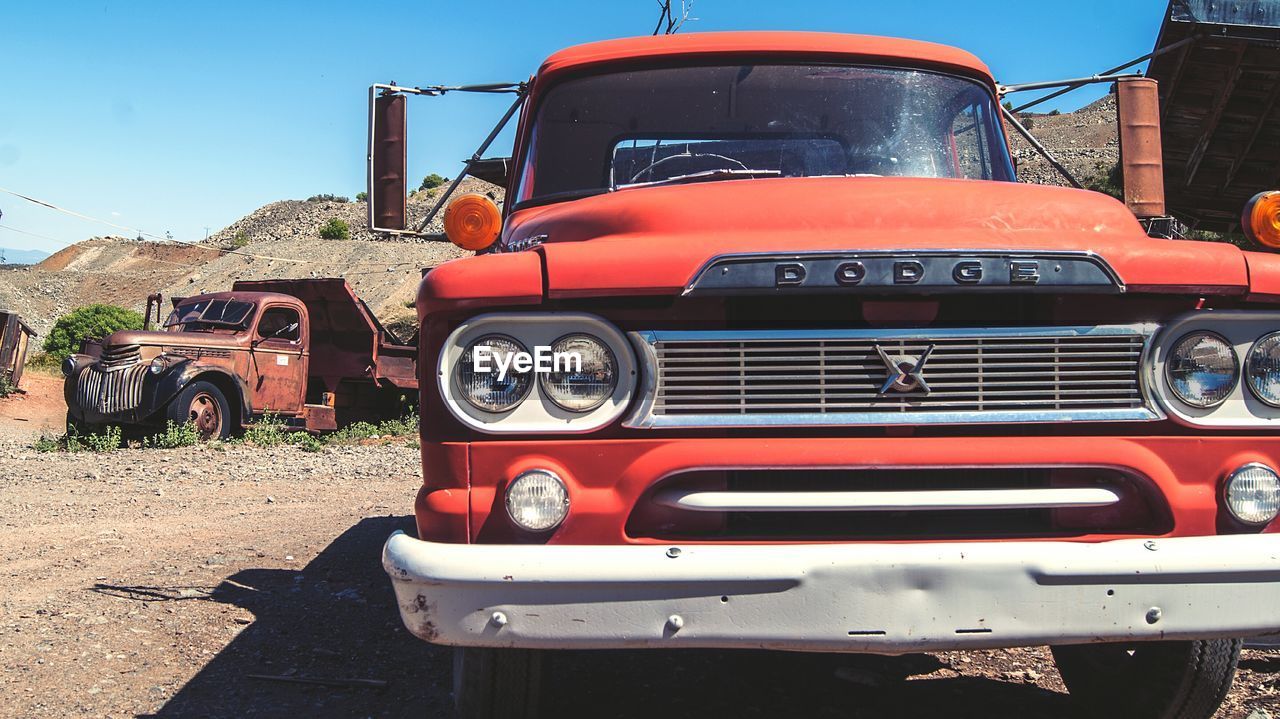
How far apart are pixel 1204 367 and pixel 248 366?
39.2 ft

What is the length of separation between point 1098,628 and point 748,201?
127 cm

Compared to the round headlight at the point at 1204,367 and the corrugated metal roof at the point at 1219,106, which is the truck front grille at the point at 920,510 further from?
the corrugated metal roof at the point at 1219,106

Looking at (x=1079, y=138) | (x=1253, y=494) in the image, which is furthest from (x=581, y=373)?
(x=1079, y=138)

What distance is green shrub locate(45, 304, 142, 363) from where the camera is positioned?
30.1m

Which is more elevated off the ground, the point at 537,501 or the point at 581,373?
the point at 581,373

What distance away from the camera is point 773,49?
12.5 ft

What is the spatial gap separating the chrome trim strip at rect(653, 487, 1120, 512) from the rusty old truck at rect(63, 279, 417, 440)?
10582 mm

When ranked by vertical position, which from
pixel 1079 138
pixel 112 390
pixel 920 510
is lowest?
pixel 920 510

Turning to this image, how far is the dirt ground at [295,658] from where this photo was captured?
338cm

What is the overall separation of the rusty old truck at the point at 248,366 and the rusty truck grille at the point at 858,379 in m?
10.5

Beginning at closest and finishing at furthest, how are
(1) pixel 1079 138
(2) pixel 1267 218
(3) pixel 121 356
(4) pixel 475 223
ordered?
(2) pixel 1267 218 → (4) pixel 475 223 → (3) pixel 121 356 → (1) pixel 1079 138

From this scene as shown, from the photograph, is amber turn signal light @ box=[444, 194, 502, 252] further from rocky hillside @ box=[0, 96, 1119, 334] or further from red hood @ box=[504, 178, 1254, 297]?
rocky hillside @ box=[0, 96, 1119, 334]

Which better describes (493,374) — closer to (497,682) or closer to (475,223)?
(497,682)

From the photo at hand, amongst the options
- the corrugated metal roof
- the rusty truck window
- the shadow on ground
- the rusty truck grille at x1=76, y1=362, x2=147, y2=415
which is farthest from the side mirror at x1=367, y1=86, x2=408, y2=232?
the rusty truck window
